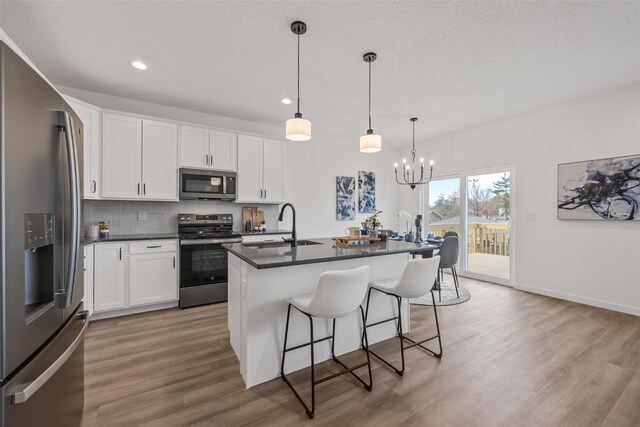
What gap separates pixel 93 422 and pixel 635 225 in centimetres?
558

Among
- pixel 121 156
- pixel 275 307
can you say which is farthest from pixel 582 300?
pixel 121 156

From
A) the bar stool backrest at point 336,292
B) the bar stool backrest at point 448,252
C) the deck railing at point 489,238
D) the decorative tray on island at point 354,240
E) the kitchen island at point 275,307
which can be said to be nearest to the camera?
the bar stool backrest at point 336,292

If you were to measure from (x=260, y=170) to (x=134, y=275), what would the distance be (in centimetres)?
222

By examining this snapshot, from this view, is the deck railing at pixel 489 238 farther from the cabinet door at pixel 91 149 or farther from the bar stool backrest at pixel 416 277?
the cabinet door at pixel 91 149

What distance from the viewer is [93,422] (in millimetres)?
1681

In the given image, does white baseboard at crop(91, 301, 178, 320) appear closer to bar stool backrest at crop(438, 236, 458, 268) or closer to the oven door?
the oven door

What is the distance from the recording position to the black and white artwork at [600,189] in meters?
3.41

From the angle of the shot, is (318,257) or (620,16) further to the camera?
(620,16)

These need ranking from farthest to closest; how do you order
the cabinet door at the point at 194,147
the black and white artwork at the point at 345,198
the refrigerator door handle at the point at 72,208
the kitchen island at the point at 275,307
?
1. the black and white artwork at the point at 345,198
2. the cabinet door at the point at 194,147
3. the kitchen island at the point at 275,307
4. the refrigerator door handle at the point at 72,208

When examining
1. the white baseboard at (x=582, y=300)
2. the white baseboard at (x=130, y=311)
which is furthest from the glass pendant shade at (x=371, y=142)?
the white baseboard at (x=582, y=300)

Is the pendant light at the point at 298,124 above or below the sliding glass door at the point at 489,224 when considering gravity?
above

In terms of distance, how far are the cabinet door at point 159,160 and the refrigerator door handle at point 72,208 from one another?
2622 mm

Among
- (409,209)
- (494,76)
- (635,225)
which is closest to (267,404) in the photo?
(494,76)

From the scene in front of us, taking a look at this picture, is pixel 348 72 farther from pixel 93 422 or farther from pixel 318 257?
pixel 93 422
